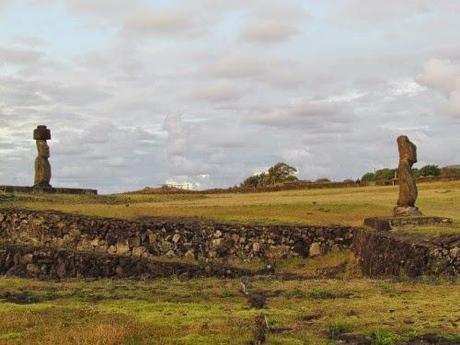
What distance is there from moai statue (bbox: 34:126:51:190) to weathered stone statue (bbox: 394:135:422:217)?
22507mm

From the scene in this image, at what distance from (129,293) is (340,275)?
10.4m

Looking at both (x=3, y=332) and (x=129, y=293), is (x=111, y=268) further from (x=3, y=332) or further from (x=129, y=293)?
(x=3, y=332)

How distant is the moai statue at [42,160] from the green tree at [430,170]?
39.9m

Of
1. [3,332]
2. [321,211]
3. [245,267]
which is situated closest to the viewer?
[3,332]

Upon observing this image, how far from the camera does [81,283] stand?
18.1 metres

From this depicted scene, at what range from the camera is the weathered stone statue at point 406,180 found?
1033 inches

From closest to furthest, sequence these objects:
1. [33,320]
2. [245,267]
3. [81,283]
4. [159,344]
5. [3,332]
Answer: [159,344] < [3,332] < [33,320] < [81,283] < [245,267]

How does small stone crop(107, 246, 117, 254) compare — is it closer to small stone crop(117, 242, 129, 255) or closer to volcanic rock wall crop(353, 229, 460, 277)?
small stone crop(117, 242, 129, 255)

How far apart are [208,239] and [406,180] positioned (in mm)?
8055

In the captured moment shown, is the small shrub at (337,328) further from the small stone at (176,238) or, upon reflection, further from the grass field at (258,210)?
the grass field at (258,210)

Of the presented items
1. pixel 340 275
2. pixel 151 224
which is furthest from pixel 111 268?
pixel 340 275

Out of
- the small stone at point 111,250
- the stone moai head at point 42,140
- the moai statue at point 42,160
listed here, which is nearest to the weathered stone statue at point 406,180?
the small stone at point 111,250

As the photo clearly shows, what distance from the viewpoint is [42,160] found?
1629 inches

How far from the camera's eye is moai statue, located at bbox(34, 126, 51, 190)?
41.1 meters
